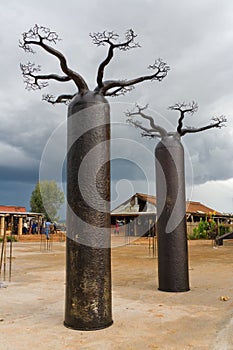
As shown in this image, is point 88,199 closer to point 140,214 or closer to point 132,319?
point 132,319

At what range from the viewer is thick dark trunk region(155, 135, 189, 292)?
19.4 ft

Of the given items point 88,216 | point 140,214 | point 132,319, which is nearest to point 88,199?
point 88,216

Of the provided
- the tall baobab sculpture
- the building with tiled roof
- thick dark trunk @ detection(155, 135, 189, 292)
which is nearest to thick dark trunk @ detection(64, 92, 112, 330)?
the tall baobab sculpture

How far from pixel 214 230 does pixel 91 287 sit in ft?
66.6

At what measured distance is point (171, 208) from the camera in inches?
242

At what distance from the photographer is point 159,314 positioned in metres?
4.39

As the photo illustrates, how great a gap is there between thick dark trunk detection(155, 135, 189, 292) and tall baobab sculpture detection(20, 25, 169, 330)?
7.36 feet

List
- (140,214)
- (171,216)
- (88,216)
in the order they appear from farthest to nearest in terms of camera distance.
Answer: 1. (140,214)
2. (171,216)
3. (88,216)

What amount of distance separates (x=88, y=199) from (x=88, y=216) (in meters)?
0.19

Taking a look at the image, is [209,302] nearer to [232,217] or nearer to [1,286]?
[1,286]

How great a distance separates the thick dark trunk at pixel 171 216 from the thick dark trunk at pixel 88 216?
2254 mm

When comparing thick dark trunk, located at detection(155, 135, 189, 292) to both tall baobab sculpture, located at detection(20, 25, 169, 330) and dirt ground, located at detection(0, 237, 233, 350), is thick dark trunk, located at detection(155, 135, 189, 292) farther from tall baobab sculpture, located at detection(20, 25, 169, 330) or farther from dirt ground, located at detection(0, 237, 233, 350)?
tall baobab sculpture, located at detection(20, 25, 169, 330)

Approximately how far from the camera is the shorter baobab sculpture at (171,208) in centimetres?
592

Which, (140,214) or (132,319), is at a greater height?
(140,214)
